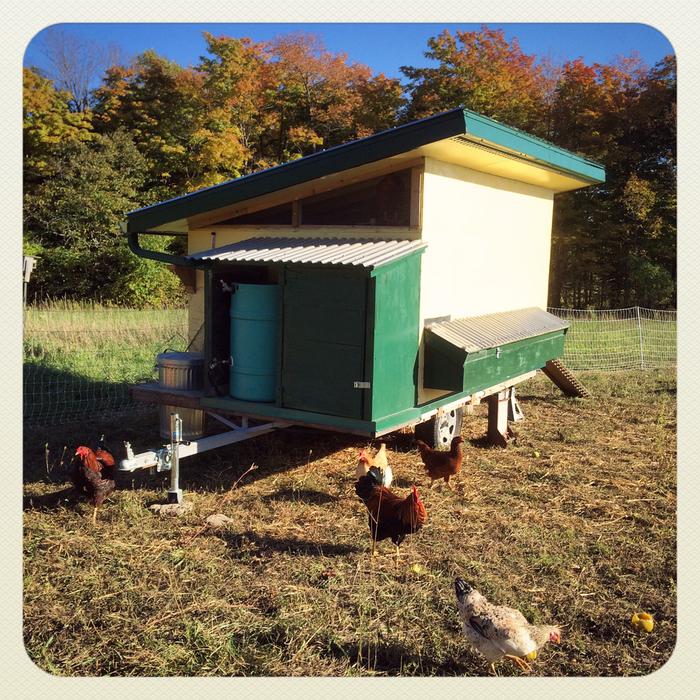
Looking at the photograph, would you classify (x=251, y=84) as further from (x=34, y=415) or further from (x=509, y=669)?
(x=509, y=669)

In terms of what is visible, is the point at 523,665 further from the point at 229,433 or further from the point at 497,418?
the point at 497,418

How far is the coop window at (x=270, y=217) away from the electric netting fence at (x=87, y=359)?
3.62 m

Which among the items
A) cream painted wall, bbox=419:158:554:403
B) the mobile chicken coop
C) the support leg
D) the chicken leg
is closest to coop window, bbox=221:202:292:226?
the mobile chicken coop

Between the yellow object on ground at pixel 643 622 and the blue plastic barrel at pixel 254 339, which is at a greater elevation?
the blue plastic barrel at pixel 254 339

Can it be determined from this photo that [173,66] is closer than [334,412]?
No

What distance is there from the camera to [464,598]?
3.41 metres

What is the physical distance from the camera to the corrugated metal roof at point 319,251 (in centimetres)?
490

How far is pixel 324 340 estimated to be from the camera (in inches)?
199

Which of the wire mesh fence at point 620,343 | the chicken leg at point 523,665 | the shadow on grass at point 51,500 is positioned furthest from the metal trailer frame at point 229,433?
the wire mesh fence at point 620,343

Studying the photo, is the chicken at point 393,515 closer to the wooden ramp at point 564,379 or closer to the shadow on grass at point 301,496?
the shadow on grass at point 301,496

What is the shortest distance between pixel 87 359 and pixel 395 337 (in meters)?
7.15

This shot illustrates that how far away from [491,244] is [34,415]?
5.78 metres

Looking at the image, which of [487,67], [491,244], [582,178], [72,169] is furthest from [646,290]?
[72,169]

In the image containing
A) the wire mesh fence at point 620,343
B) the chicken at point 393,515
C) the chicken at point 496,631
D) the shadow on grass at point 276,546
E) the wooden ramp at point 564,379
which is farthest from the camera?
the wire mesh fence at point 620,343
